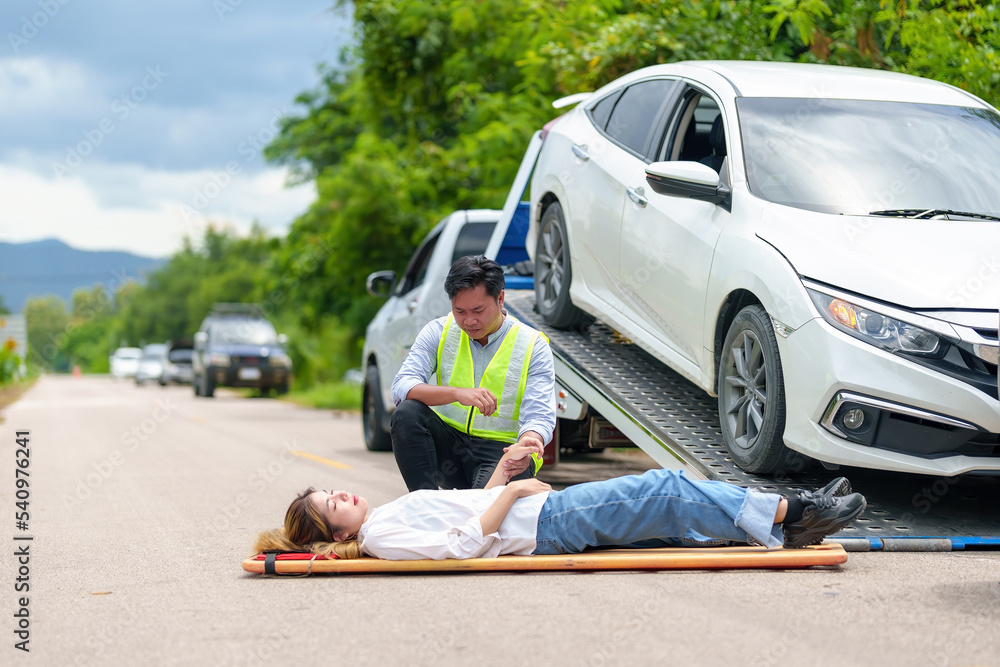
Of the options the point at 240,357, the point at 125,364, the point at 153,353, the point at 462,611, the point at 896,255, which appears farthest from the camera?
the point at 125,364

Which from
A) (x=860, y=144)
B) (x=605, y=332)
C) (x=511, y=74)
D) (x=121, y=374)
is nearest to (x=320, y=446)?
(x=605, y=332)

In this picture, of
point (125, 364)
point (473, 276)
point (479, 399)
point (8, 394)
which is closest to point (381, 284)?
point (473, 276)

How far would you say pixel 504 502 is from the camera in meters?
4.43

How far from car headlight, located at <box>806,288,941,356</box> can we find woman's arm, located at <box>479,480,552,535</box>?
4.84 feet

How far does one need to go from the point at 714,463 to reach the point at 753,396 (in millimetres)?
388

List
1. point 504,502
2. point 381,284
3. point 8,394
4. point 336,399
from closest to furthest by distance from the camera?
point 504,502 < point 381,284 < point 336,399 < point 8,394

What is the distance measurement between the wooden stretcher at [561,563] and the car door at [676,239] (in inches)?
57.8

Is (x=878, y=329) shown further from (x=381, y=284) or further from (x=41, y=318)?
(x=41, y=318)

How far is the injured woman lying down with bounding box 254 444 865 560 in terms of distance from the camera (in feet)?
14.6

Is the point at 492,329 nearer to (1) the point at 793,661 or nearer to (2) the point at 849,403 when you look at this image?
(2) the point at 849,403

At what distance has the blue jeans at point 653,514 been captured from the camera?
443cm

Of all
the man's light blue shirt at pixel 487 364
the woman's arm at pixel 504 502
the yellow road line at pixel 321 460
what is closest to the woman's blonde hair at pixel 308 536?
the woman's arm at pixel 504 502

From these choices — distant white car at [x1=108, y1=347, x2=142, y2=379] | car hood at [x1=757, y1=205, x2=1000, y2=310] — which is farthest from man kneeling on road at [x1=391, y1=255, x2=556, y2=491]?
distant white car at [x1=108, y1=347, x2=142, y2=379]

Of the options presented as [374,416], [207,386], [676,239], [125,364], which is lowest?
[125,364]
